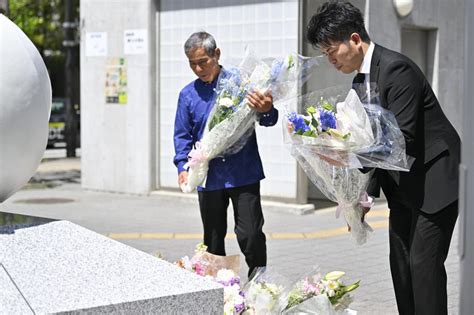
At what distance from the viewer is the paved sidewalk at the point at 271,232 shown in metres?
6.74

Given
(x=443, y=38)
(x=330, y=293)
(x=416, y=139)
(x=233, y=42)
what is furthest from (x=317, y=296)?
(x=443, y=38)

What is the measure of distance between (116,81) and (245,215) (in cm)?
737

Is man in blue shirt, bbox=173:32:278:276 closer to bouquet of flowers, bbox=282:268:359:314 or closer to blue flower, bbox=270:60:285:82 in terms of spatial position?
blue flower, bbox=270:60:285:82

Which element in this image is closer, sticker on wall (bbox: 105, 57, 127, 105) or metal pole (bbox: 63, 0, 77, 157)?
sticker on wall (bbox: 105, 57, 127, 105)

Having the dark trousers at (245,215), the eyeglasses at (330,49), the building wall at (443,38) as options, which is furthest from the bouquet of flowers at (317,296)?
the building wall at (443,38)

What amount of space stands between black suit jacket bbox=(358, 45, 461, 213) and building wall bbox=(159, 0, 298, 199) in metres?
5.34

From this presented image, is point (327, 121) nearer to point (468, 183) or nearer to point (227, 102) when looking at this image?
point (227, 102)

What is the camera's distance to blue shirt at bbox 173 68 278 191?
5027 millimetres

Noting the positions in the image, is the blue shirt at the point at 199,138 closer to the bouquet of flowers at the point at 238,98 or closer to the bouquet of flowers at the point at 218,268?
the bouquet of flowers at the point at 238,98

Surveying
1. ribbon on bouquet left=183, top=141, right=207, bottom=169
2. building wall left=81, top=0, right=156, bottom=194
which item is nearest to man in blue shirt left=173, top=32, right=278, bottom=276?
ribbon on bouquet left=183, top=141, right=207, bottom=169

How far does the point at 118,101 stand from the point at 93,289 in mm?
8846

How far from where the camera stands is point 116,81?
473 inches

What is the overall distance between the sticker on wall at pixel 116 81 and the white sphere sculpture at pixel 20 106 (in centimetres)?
793

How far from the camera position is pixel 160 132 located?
11.7 meters
